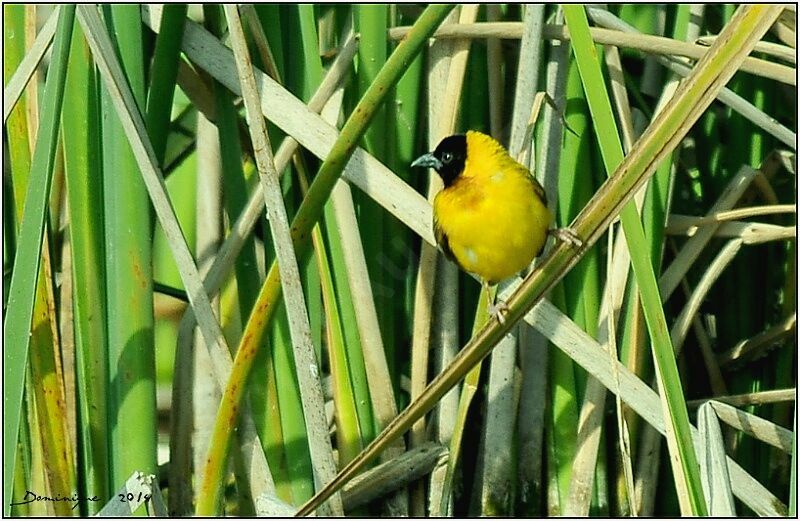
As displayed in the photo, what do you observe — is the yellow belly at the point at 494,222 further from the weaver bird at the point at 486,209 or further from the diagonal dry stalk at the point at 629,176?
the diagonal dry stalk at the point at 629,176

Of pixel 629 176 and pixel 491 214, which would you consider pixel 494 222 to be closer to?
pixel 491 214

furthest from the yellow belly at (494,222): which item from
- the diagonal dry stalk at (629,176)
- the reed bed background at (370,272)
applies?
the diagonal dry stalk at (629,176)

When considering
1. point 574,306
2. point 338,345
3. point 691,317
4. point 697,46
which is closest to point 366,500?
point 338,345

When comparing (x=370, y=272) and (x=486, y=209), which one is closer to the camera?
(x=486, y=209)

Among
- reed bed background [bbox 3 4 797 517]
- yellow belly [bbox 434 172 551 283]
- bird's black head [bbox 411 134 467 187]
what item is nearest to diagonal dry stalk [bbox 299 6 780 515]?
reed bed background [bbox 3 4 797 517]

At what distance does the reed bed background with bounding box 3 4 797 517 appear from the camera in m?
2.19

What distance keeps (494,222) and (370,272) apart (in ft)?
1.42

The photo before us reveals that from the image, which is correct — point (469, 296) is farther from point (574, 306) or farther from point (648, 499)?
point (648, 499)

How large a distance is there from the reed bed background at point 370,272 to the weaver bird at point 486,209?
4.6 inches

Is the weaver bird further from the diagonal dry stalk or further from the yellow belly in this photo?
the diagonal dry stalk

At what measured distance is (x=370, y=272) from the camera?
2.64 m

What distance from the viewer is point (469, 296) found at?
290 centimetres

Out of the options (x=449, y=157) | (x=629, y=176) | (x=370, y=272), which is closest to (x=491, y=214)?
(x=449, y=157)

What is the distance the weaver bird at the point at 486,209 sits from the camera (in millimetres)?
2342
